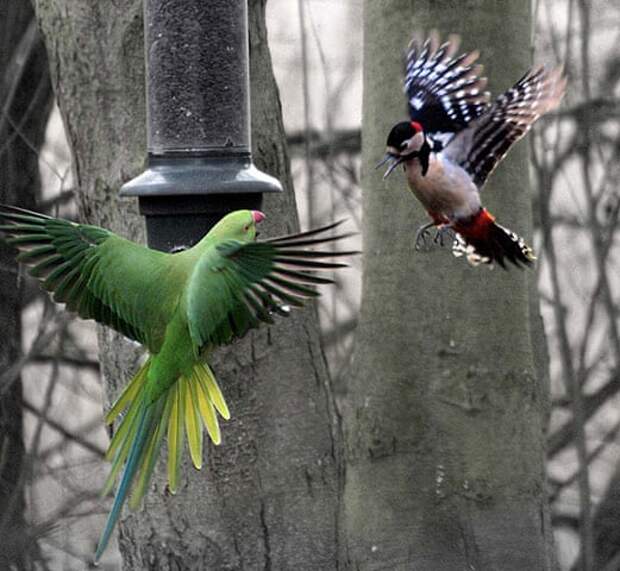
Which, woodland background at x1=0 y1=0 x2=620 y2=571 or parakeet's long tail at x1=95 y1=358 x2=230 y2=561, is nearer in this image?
parakeet's long tail at x1=95 y1=358 x2=230 y2=561

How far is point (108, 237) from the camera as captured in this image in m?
2.86

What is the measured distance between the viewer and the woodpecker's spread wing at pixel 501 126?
1837 mm

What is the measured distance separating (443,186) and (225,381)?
7.92 feet

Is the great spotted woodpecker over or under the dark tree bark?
over

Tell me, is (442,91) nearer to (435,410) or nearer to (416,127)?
(416,127)

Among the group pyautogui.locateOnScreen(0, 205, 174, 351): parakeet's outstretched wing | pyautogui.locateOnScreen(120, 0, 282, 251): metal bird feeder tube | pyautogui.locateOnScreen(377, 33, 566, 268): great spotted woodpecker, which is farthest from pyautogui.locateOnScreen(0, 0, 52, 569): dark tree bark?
pyautogui.locateOnScreen(377, 33, 566, 268): great spotted woodpecker

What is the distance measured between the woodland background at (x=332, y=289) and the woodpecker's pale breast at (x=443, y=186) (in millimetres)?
3996

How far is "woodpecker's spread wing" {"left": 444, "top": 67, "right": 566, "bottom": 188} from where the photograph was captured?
1837 millimetres

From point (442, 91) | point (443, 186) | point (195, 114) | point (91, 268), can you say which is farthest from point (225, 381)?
point (443, 186)

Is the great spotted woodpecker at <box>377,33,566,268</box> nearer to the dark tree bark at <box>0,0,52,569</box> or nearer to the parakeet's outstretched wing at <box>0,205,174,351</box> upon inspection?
the parakeet's outstretched wing at <box>0,205,174,351</box>

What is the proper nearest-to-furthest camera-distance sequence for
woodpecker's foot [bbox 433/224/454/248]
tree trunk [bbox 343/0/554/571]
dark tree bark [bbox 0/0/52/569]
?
1. woodpecker's foot [bbox 433/224/454/248]
2. tree trunk [bbox 343/0/554/571]
3. dark tree bark [bbox 0/0/52/569]

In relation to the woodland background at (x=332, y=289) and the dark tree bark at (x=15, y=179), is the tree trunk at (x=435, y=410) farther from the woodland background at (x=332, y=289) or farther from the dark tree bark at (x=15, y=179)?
the dark tree bark at (x=15, y=179)

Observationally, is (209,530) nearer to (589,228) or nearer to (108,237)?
(108,237)

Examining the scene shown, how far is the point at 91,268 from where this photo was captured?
9.27 feet
